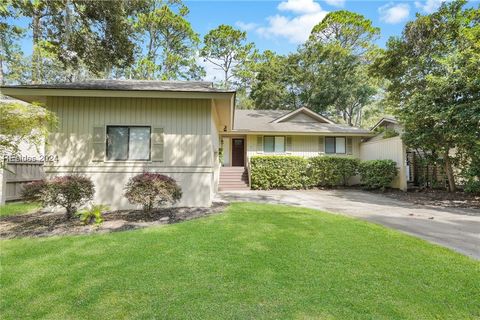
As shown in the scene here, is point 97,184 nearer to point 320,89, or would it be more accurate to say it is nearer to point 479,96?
point 479,96

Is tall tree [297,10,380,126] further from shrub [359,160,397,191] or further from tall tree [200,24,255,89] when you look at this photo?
shrub [359,160,397,191]

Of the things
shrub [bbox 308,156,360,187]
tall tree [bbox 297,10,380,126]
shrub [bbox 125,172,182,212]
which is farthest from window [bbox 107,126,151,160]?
tall tree [bbox 297,10,380,126]

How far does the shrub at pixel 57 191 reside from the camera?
577cm

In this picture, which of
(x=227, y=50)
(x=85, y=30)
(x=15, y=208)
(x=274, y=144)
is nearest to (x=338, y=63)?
(x=227, y=50)

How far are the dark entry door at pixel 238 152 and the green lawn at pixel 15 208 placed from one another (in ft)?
35.7

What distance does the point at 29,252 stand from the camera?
161 inches

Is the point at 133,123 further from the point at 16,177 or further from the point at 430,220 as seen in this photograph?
the point at 430,220

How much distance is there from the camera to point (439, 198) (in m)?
9.59

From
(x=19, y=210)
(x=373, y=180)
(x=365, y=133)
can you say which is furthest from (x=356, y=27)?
(x=19, y=210)

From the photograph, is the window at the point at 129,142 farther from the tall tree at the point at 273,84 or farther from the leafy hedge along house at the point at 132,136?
the tall tree at the point at 273,84

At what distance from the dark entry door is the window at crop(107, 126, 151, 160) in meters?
9.54

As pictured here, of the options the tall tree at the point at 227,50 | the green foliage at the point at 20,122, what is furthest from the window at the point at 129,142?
the tall tree at the point at 227,50

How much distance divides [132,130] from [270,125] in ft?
32.8

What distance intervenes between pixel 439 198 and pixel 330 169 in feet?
16.0
